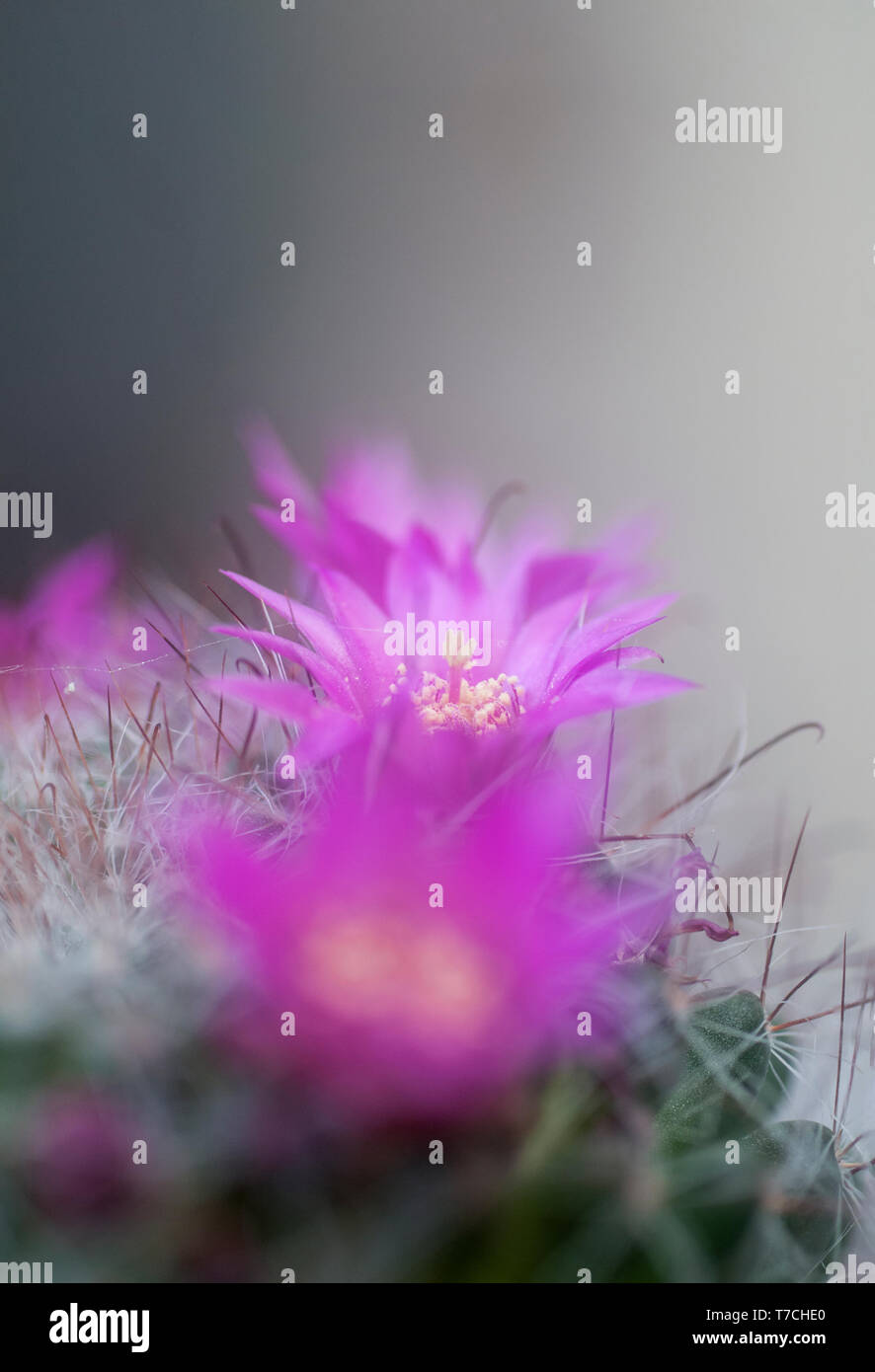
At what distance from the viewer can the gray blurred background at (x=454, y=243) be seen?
0.94 meters

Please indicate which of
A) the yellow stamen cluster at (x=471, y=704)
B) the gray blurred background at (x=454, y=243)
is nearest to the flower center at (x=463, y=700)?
the yellow stamen cluster at (x=471, y=704)

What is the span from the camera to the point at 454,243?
95cm

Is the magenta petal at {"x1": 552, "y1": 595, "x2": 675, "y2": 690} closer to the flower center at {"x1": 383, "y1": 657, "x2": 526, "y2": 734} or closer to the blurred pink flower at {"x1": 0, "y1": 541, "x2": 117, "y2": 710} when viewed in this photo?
the flower center at {"x1": 383, "y1": 657, "x2": 526, "y2": 734}

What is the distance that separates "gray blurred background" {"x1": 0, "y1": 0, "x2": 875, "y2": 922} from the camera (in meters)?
0.94

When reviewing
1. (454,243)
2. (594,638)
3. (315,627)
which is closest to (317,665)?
(315,627)

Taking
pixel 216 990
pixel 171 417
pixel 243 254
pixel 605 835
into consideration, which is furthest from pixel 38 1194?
pixel 243 254

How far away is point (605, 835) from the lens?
30.4 inches

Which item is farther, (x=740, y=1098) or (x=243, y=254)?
(x=243, y=254)

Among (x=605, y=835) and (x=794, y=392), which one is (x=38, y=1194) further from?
(x=794, y=392)

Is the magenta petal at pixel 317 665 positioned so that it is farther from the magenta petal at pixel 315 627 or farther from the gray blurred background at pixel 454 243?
the gray blurred background at pixel 454 243

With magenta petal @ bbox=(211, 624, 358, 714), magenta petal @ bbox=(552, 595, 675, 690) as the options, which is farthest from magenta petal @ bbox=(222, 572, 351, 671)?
magenta petal @ bbox=(552, 595, 675, 690)

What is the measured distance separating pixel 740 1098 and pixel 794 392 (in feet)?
1.83

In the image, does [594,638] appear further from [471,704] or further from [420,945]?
[420,945]

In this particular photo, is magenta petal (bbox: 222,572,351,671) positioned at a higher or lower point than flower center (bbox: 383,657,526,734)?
higher
